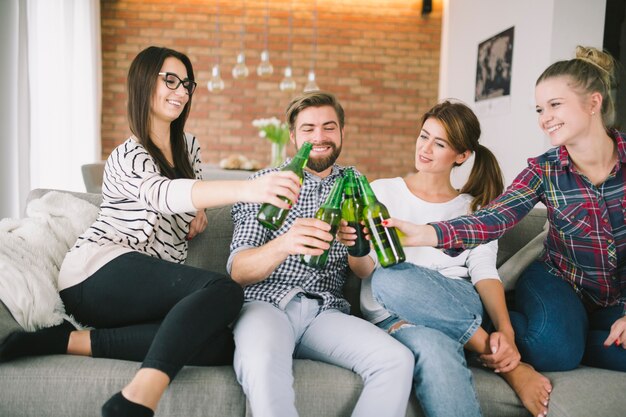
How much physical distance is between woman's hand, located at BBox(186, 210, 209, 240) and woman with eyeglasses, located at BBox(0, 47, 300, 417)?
2.7 inches

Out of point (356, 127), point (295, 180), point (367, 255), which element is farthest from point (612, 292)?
point (356, 127)

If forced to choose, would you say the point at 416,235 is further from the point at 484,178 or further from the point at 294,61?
the point at 294,61

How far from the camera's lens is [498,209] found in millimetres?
1503

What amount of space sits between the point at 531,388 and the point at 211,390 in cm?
79

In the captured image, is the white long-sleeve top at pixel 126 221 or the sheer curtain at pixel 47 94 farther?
the sheer curtain at pixel 47 94

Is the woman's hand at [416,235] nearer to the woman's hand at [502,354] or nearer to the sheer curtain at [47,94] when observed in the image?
the woman's hand at [502,354]

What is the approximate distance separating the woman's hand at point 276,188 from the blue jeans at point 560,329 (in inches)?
30.2

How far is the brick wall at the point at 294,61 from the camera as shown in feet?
19.4

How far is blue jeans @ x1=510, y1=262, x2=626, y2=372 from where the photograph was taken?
142 centimetres

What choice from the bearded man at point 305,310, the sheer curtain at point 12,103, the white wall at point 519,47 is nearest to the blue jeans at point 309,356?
the bearded man at point 305,310

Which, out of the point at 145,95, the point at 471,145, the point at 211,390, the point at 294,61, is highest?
the point at 294,61

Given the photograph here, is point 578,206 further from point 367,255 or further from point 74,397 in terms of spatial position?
point 74,397

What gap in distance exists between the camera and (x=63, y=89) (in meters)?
4.82

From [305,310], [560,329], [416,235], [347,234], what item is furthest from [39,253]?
[560,329]
